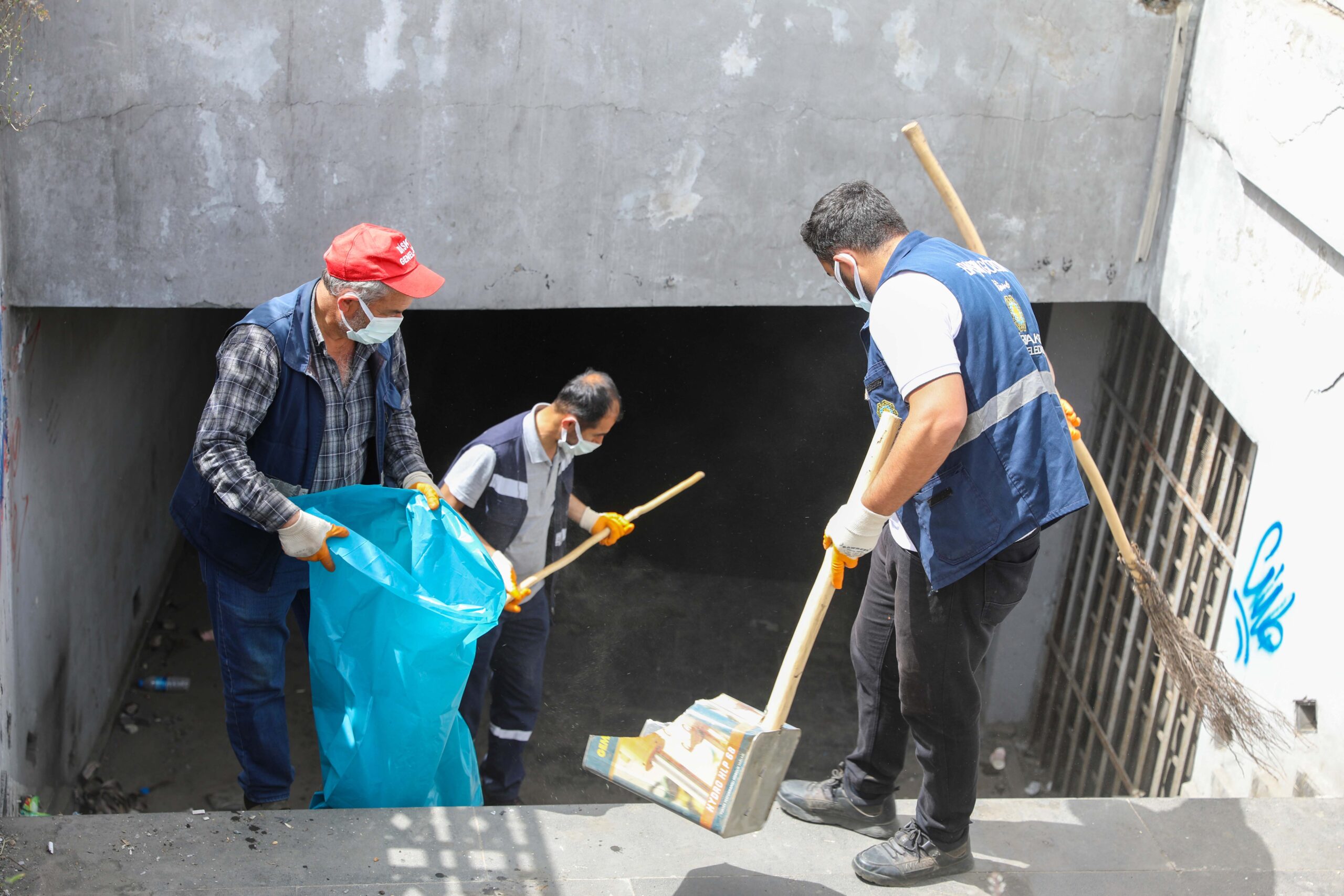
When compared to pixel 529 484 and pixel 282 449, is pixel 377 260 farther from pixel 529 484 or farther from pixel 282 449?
pixel 529 484

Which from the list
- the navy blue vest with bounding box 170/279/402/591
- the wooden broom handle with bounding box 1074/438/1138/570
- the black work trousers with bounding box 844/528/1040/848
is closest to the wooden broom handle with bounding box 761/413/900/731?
the black work trousers with bounding box 844/528/1040/848

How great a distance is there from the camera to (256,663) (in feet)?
10.9

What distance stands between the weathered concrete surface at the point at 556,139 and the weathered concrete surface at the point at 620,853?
1999 mm

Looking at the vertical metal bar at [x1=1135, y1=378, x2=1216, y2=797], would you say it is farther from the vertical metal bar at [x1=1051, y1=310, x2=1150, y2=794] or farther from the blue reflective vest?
the blue reflective vest

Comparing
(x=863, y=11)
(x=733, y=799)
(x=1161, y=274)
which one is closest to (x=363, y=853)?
(x=733, y=799)

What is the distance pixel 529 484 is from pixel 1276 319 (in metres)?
2.49

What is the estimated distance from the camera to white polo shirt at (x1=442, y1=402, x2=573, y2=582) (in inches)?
142

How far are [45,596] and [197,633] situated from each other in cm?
212

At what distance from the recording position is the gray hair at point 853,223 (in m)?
2.59

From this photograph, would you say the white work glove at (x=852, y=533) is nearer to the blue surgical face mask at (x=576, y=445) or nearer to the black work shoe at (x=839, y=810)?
the black work shoe at (x=839, y=810)

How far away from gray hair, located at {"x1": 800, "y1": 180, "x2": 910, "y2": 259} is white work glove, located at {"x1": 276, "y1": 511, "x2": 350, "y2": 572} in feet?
4.75

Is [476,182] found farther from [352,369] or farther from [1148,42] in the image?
[1148,42]

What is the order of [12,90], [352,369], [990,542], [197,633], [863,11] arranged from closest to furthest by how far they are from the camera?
[990,542], [352,369], [12,90], [863,11], [197,633]

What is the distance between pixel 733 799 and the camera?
2.57 m
